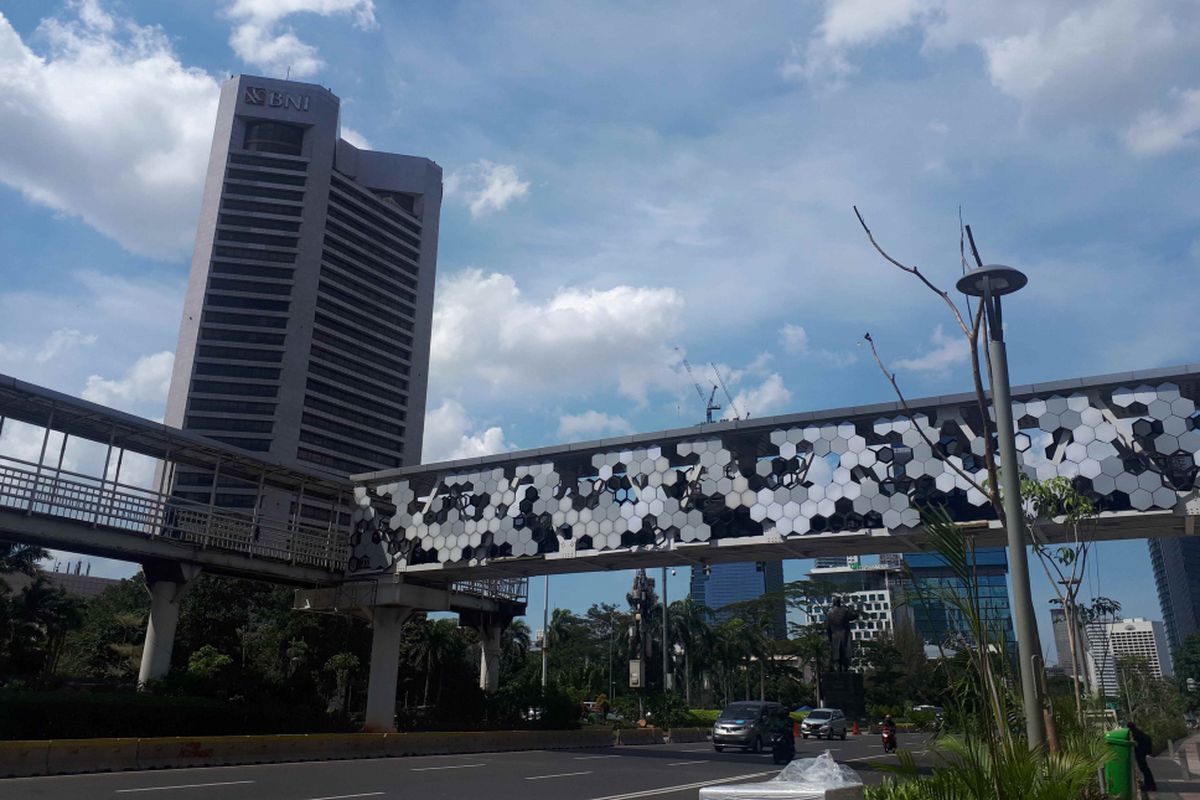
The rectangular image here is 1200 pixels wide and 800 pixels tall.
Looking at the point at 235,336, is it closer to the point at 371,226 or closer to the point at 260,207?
the point at 260,207

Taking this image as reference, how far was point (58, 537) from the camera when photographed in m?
21.4

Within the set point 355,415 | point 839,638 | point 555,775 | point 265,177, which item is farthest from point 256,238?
point 555,775

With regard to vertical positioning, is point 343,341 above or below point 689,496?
above

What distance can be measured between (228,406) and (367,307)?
20.2 metres

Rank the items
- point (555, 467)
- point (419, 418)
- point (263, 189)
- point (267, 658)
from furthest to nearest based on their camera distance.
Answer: point (419, 418)
point (263, 189)
point (267, 658)
point (555, 467)

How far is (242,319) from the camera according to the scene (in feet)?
306

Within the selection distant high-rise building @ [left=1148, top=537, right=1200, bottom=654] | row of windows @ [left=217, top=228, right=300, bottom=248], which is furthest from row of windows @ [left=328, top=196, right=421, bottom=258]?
distant high-rise building @ [left=1148, top=537, right=1200, bottom=654]

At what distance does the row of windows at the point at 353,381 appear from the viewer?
3831 inches

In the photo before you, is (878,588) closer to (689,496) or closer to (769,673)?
(769,673)

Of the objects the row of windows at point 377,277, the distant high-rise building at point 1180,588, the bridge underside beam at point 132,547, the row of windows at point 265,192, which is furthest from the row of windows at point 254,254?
the distant high-rise building at point 1180,588

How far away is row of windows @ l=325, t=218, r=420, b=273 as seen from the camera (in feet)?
334

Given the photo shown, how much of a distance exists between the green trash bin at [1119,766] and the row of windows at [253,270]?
9439cm

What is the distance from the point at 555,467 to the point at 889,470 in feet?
31.1

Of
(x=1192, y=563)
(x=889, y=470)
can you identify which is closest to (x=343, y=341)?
(x=889, y=470)
